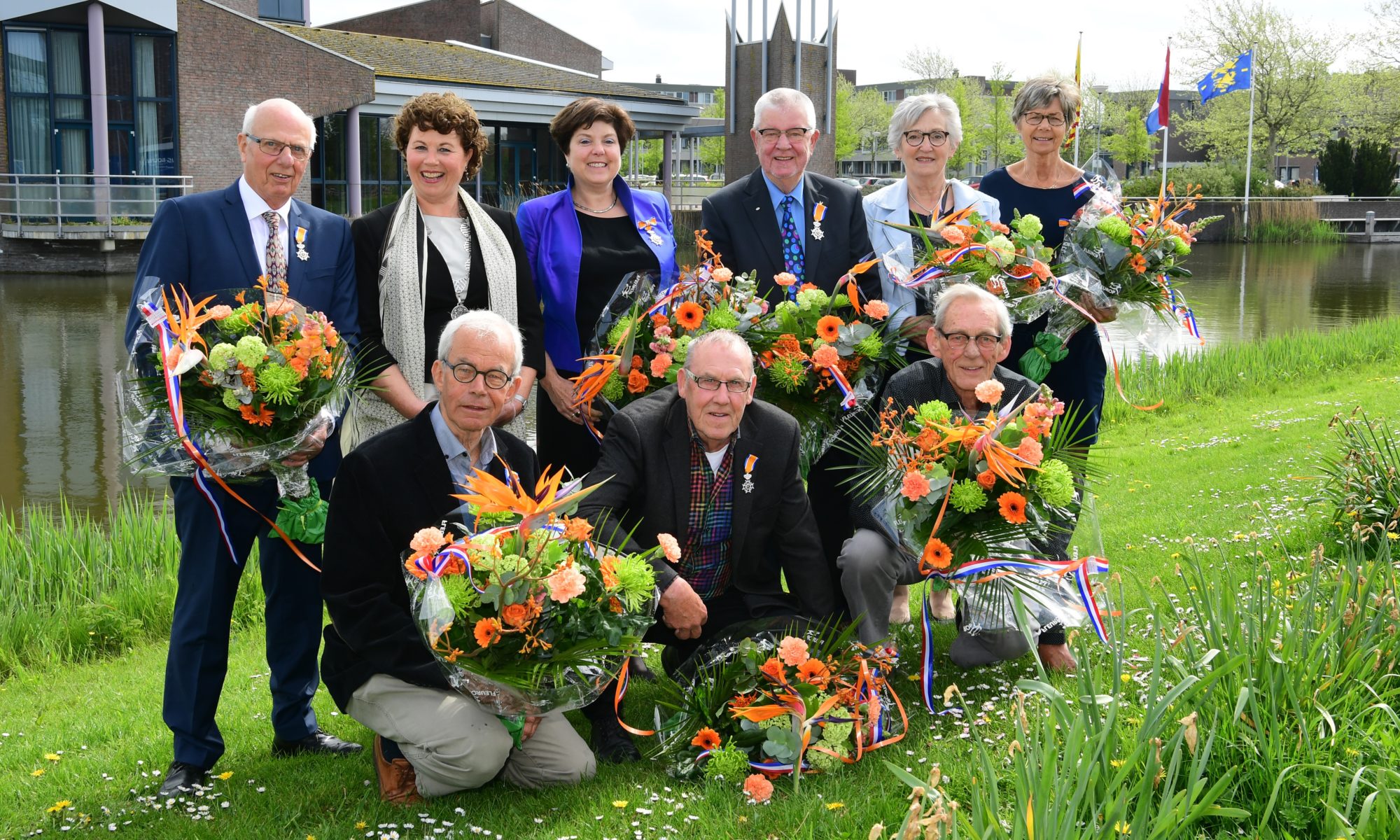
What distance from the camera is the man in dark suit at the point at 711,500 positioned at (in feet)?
13.4

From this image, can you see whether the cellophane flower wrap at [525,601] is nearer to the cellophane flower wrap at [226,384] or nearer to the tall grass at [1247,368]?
the cellophane flower wrap at [226,384]

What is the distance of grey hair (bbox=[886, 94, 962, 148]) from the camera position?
5.03 metres

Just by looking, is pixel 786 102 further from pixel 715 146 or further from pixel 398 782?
pixel 715 146

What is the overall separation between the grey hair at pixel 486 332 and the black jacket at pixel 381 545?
0.29 m

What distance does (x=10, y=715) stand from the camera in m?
4.82

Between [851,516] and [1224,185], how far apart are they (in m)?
47.0

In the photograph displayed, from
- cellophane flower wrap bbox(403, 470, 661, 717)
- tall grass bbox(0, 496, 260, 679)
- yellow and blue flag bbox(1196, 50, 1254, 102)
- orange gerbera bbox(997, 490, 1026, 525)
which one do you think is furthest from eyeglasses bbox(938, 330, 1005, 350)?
yellow and blue flag bbox(1196, 50, 1254, 102)

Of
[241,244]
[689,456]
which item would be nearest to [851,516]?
[689,456]

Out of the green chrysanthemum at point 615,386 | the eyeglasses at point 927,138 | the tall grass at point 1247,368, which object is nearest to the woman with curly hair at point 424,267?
the green chrysanthemum at point 615,386

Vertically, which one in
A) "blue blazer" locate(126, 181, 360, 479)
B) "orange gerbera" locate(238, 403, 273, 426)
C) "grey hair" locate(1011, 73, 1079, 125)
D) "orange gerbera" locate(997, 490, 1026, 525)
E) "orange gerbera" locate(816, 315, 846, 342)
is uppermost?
"grey hair" locate(1011, 73, 1079, 125)

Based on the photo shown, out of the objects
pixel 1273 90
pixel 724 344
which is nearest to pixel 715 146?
pixel 1273 90

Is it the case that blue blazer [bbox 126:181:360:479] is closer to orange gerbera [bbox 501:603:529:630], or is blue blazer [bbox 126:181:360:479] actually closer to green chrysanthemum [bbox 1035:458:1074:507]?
orange gerbera [bbox 501:603:529:630]

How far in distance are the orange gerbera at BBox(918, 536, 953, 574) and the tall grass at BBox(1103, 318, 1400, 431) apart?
783 cm

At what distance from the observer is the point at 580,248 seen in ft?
16.8
